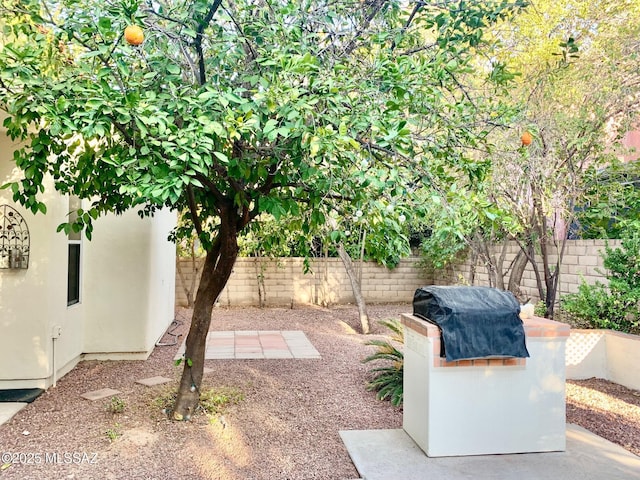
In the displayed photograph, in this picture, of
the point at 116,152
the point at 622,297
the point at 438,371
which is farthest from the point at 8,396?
the point at 622,297

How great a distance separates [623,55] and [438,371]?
449 centimetres

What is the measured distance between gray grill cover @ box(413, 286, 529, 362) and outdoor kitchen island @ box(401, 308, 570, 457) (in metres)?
0.07

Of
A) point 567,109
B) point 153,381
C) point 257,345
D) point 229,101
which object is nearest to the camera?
point 229,101

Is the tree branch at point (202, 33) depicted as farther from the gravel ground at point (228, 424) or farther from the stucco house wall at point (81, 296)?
the gravel ground at point (228, 424)

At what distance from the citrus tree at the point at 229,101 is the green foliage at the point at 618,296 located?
2.86m

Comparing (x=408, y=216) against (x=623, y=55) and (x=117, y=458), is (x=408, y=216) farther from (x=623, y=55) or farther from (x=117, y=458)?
(x=623, y=55)

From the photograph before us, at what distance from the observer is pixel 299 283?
12.5 m

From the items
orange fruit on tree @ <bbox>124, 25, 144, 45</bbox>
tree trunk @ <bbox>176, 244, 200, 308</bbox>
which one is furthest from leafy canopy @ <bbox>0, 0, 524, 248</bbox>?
tree trunk @ <bbox>176, 244, 200, 308</bbox>

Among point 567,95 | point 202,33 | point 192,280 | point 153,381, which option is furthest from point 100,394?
point 192,280

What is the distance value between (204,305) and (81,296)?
2652mm

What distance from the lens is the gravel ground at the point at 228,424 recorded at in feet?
11.0

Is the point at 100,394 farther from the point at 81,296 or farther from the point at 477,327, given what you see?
the point at 477,327

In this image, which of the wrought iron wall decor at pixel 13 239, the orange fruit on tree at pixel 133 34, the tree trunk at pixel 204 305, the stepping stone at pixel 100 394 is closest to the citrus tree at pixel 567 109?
the tree trunk at pixel 204 305

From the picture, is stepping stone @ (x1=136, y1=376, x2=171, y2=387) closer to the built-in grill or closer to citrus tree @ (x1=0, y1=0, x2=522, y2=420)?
citrus tree @ (x1=0, y1=0, x2=522, y2=420)
